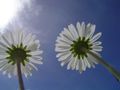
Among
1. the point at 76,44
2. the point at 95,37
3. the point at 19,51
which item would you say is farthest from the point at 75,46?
the point at 19,51

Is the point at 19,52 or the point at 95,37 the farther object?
the point at 95,37

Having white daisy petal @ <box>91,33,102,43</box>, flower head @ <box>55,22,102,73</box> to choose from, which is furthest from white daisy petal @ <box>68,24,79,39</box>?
white daisy petal @ <box>91,33,102,43</box>

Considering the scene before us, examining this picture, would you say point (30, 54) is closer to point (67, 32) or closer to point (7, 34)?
point (7, 34)

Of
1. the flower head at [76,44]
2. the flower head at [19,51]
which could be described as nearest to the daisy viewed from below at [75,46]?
the flower head at [76,44]

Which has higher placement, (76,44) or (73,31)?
(76,44)

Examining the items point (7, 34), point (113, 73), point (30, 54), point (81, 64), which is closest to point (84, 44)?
point (81, 64)

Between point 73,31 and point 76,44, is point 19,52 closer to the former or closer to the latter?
point 73,31
